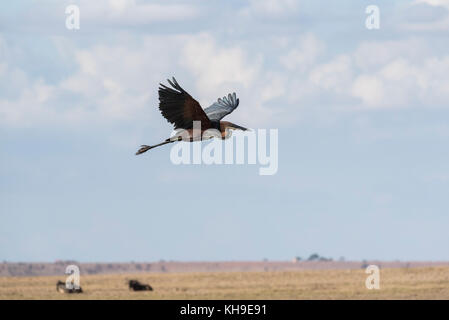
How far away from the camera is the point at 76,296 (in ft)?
143

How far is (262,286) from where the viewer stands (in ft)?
164

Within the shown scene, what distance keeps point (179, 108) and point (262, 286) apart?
1147 inches

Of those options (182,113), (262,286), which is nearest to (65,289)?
(262,286)

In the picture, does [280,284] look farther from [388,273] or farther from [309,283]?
[388,273]

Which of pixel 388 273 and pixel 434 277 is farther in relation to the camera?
pixel 388 273

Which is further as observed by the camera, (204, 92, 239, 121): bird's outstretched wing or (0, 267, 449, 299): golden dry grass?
(0, 267, 449, 299): golden dry grass

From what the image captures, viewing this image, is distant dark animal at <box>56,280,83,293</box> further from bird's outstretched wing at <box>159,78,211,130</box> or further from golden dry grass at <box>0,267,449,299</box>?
bird's outstretched wing at <box>159,78,211,130</box>

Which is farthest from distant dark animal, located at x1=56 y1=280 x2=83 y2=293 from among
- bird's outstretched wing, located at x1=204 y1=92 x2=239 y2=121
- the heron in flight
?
the heron in flight

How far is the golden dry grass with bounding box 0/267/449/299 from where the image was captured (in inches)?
1732

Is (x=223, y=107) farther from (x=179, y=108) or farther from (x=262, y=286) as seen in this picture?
(x=262, y=286)

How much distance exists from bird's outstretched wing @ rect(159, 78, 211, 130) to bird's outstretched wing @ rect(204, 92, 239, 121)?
2049 millimetres
